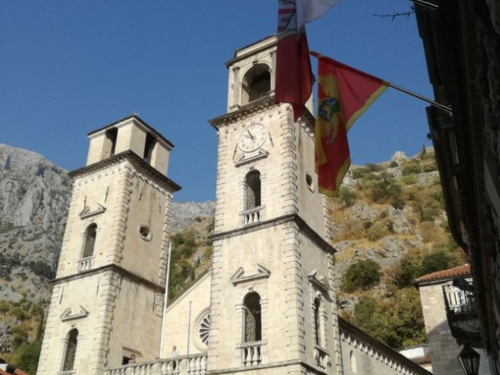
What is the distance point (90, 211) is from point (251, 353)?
12210mm

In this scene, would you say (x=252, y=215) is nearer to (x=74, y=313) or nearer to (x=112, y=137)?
(x=74, y=313)

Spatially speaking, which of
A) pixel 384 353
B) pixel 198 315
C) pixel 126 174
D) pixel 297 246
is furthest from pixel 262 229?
pixel 384 353

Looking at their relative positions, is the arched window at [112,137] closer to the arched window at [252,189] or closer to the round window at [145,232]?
the round window at [145,232]

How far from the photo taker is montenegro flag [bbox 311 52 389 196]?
28.4ft

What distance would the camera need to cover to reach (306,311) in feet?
62.3

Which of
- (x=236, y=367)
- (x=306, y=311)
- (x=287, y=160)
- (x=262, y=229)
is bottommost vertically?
(x=236, y=367)

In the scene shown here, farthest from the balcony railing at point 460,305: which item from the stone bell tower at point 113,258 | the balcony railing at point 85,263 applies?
the balcony railing at point 85,263

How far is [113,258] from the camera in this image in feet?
80.5

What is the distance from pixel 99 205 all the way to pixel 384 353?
604 inches

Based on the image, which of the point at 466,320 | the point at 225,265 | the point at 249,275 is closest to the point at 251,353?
the point at 249,275

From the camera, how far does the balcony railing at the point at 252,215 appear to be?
68.8 ft

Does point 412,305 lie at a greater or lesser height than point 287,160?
greater

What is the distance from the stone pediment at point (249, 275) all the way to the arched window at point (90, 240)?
30.2 feet

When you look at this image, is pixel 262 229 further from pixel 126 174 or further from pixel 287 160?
pixel 126 174
